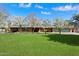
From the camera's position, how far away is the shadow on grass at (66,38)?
693 centimetres

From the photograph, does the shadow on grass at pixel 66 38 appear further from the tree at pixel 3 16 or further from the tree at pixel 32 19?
the tree at pixel 3 16

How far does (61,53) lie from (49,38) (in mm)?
432

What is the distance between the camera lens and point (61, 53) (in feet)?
22.2

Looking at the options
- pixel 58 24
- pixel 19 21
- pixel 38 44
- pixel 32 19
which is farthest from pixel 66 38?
pixel 19 21

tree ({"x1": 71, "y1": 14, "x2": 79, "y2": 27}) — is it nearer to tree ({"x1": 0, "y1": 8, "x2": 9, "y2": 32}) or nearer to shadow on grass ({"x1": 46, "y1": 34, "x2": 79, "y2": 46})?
shadow on grass ({"x1": 46, "y1": 34, "x2": 79, "y2": 46})

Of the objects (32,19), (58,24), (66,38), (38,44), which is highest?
(32,19)

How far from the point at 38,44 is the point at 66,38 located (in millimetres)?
599

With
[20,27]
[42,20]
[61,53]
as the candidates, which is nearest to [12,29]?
[20,27]

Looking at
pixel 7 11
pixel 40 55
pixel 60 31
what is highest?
pixel 7 11

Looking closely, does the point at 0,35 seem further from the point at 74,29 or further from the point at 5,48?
the point at 74,29

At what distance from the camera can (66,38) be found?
6984 millimetres

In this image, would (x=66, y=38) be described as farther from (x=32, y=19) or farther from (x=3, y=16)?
(x=3, y=16)

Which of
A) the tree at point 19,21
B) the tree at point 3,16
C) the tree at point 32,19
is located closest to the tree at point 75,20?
the tree at point 32,19

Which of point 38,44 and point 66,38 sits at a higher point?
point 66,38
